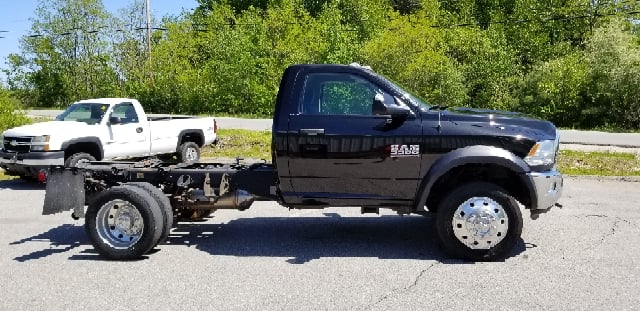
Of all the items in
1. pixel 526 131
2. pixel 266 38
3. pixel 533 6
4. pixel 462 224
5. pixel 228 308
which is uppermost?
pixel 533 6

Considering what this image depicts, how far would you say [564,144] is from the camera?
1927 centimetres

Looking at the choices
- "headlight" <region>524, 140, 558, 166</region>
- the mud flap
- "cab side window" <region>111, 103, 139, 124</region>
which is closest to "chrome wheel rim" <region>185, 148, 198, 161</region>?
"cab side window" <region>111, 103, 139, 124</region>

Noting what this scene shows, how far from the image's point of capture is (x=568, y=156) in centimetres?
1507

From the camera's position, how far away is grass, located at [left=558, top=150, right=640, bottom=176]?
13062mm

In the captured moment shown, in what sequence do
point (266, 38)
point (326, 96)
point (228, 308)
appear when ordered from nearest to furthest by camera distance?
1. point (228, 308)
2. point (326, 96)
3. point (266, 38)

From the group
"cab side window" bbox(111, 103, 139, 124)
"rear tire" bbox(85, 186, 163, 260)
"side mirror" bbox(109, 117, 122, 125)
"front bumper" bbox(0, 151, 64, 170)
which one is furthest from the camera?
"cab side window" bbox(111, 103, 139, 124)

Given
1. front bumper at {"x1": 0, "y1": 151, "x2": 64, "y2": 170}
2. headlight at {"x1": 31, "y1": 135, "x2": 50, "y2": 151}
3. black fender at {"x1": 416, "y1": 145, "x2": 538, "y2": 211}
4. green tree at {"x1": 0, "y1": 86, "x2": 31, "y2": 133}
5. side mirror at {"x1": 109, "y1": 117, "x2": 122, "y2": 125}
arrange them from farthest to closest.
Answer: green tree at {"x1": 0, "y1": 86, "x2": 31, "y2": 133}, side mirror at {"x1": 109, "y1": 117, "x2": 122, "y2": 125}, headlight at {"x1": 31, "y1": 135, "x2": 50, "y2": 151}, front bumper at {"x1": 0, "y1": 151, "x2": 64, "y2": 170}, black fender at {"x1": 416, "y1": 145, "x2": 538, "y2": 211}

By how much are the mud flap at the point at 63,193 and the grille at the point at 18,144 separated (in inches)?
205

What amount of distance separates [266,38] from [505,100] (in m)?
17.2

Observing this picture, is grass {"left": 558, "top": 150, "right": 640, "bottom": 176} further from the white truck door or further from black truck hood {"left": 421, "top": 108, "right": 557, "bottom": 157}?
the white truck door

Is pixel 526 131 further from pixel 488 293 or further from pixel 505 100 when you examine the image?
pixel 505 100

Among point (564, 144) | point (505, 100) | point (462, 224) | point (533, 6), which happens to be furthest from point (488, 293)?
point (533, 6)

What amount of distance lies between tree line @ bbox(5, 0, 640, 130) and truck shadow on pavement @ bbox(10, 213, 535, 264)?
23.6 metres

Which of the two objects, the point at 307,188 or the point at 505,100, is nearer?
the point at 307,188
